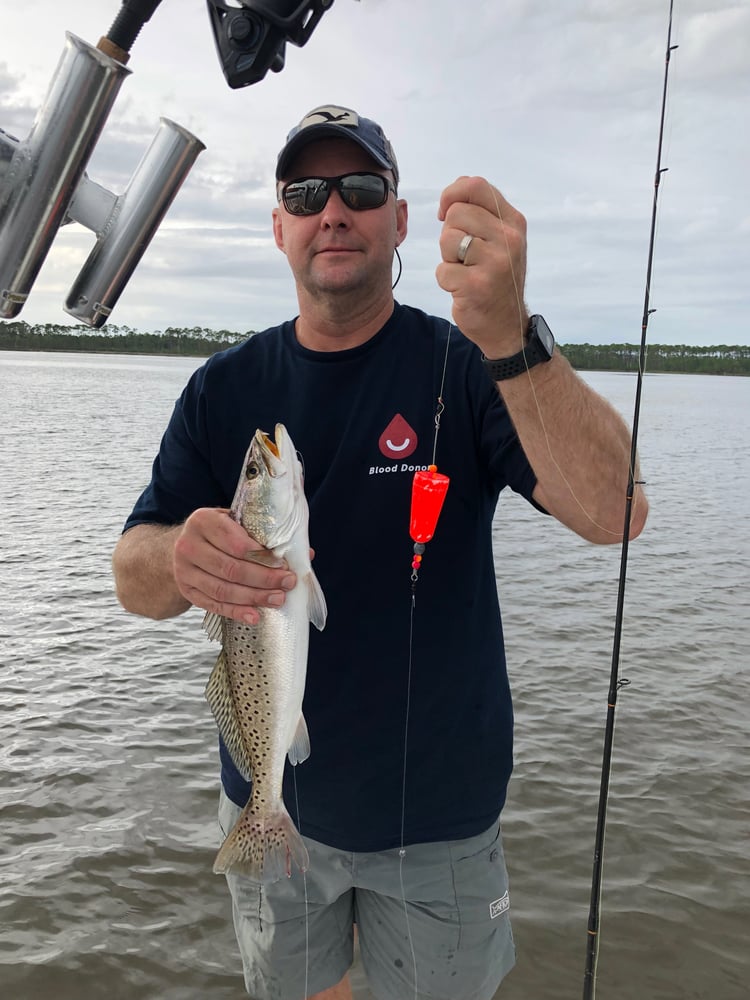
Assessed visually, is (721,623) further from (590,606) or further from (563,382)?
(563,382)

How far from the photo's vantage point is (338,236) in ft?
9.23

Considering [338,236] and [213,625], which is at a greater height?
[338,236]

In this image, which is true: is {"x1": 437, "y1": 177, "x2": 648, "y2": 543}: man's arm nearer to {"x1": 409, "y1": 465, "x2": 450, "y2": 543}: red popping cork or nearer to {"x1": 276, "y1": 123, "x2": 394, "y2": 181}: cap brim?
{"x1": 409, "y1": 465, "x2": 450, "y2": 543}: red popping cork

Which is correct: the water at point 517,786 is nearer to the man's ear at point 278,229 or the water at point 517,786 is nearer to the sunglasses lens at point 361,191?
the man's ear at point 278,229

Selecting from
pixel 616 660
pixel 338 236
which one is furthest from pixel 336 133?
pixel 616 660

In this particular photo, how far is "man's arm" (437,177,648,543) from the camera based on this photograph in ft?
6.77

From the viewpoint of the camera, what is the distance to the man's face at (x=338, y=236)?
111 inches

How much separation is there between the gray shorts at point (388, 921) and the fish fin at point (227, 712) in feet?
1.41

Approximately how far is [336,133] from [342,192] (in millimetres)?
197

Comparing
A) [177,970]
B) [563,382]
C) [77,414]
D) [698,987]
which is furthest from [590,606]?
[77,414]

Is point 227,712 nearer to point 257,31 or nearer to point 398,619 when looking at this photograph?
point 398,619

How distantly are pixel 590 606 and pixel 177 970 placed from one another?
278 inches

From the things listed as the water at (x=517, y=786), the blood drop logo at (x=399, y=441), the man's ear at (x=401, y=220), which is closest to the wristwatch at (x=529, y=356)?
the blood drop logo at (x=399, y=441)

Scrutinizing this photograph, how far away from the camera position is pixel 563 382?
7.43 ft
